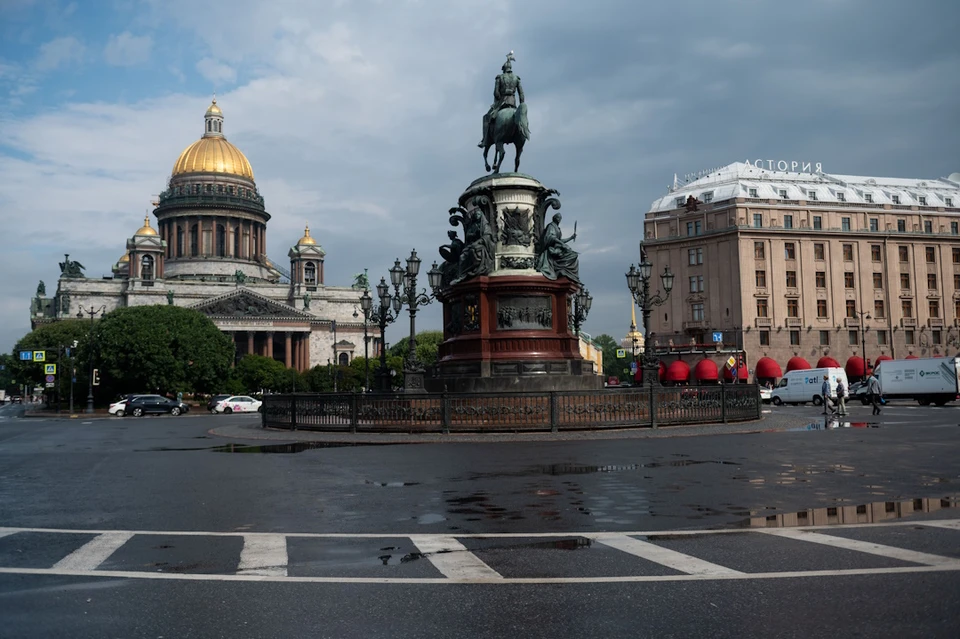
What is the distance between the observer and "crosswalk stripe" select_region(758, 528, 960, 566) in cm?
697

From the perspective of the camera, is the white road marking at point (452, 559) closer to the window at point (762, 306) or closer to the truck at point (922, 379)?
the truck at point (922, 379)

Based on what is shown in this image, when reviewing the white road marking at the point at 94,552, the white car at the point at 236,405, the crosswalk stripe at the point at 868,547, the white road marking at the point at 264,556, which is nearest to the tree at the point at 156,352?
the white car at the point at 236,405

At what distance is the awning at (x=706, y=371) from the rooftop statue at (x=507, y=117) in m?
46.9

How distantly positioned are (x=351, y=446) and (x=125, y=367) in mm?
68655

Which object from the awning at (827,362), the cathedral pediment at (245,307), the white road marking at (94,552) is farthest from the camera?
the cathedral pediment at (245,307)

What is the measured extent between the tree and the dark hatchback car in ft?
69.3

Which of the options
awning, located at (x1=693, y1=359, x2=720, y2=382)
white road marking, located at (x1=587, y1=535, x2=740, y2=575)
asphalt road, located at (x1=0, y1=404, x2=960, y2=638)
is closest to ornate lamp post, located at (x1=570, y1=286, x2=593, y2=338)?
asphalt road, located at (x1=0, y1=404, x2=960, y2=638)

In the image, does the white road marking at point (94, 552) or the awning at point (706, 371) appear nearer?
the white road marking at point (94, 552)

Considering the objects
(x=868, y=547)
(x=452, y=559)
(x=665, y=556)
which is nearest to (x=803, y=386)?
(x=868, y=547)

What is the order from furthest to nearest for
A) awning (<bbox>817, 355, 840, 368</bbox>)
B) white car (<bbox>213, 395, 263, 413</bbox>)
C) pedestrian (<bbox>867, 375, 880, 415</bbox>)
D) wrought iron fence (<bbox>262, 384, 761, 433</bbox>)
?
awning (<bbox>817, 355, 840, 368</bbox>)
white car (<bbox>213, 395, 263, 413</bbox>)
pedestrian (<bbox>867, 375, 880, 415</bbox>)
wrought iron fence (<bbox>262, 384, 761, 433</bbox>)

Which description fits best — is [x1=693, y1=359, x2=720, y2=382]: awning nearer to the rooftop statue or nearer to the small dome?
the rooftop statue

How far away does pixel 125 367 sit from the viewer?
8256 cm

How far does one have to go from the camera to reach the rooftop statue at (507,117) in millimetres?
32531

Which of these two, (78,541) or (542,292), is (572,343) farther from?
(78,541)
